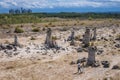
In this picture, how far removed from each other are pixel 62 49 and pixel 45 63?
6673 millimetres

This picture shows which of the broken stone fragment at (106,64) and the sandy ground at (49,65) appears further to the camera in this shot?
the broken stone fragment at (106,64)

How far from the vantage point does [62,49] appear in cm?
3416

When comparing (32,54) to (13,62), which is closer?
(13,62)

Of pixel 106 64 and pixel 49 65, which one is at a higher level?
pixel 106 64

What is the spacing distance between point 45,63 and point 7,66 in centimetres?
335

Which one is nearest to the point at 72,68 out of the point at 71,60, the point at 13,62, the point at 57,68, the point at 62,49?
the point at 57,68

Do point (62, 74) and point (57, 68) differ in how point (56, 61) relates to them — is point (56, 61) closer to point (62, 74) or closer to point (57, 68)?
point (57, 68)

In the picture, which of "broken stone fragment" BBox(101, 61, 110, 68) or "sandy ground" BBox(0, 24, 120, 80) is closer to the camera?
"sandy ground" BBox(0, 24, 120, 80)

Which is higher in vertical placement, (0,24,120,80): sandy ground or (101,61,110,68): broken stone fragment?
(101,61,110,68): broken stone fragment

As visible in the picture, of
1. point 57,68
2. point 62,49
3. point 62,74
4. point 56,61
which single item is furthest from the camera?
point 62,49

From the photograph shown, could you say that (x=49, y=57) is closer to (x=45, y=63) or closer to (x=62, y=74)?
(x=45, y=63)

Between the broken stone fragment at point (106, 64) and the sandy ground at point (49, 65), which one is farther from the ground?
the broken stone fragment at point (106, 64)

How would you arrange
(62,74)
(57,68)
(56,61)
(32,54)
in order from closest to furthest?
(62,74), (57,68), (56,61), (32,54)

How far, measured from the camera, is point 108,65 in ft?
88.4
